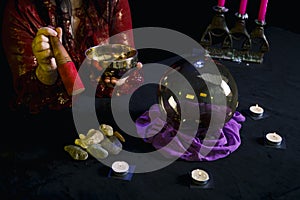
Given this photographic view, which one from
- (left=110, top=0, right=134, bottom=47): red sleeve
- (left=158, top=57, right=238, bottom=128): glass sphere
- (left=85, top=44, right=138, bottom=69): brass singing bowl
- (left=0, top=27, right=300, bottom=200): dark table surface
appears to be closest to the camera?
(left=0, top=27, right=300, bottom=200): dark table surface

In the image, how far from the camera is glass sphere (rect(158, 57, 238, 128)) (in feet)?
3.69

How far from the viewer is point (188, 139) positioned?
115 cm

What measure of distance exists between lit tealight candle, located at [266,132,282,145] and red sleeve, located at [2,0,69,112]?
2.21 feet

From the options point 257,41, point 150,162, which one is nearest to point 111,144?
point 150,162

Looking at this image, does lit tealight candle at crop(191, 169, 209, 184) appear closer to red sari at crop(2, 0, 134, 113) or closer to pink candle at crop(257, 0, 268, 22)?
red sari at crop(2, 0, 134, 113)

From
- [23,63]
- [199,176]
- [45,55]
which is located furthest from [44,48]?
[199,176]

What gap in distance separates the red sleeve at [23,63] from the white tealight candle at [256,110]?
0.64 m

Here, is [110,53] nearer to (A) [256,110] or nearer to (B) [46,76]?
(B) [46,76]

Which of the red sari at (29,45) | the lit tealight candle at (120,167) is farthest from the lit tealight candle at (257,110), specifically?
the red sari at (29,45)

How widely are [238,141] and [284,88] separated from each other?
49cm

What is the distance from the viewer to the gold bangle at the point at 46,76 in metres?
1.28

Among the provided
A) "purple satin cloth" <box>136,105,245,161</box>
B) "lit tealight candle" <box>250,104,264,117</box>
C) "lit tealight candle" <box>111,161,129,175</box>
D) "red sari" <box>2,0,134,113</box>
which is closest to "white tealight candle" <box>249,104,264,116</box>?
"lit tealight candle" <box>250,104,264,117</box>

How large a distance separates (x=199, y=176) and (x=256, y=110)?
1.40ft

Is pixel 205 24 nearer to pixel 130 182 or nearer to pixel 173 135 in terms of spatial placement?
pixel 173 135
